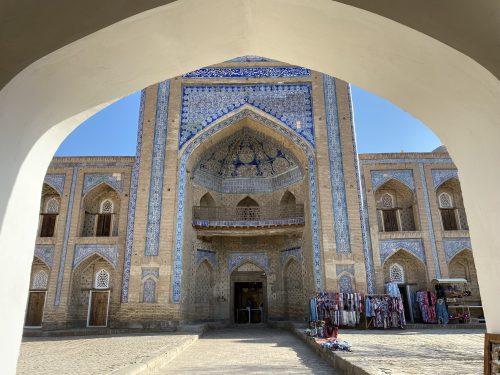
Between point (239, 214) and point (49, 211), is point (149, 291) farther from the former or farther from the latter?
point (49, 211)

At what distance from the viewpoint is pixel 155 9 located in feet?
5.82

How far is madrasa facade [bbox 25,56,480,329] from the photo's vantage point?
40.9 feet

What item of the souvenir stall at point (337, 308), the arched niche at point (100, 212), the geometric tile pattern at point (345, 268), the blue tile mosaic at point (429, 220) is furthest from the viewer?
the arched niche at point (100, 212)

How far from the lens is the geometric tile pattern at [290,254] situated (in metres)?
13.8

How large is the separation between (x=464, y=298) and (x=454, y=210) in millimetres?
3074

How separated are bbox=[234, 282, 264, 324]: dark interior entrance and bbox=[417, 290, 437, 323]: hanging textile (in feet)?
17.3

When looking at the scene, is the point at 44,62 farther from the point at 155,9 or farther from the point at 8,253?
the point at 8,253

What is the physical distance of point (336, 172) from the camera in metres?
13.1

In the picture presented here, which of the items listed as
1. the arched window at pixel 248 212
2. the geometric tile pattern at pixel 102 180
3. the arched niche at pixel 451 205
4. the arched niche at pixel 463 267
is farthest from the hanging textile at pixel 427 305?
the geometric tile pattern at pixel 102 180

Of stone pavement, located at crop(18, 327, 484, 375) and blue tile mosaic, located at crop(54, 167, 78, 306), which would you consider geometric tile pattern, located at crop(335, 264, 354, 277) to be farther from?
blue tile mosaic, located at crop(54, 167, 78, 306)

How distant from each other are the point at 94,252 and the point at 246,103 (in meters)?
7.07

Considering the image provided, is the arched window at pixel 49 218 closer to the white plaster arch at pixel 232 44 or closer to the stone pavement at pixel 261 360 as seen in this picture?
the stone pavement at pixel 261 360

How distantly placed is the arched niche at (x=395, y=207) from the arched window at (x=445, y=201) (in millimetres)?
1120

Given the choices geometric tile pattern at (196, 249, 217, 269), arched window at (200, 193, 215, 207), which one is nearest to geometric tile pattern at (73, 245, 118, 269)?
geometric tile pattern at (196, 249, 217, 269)
